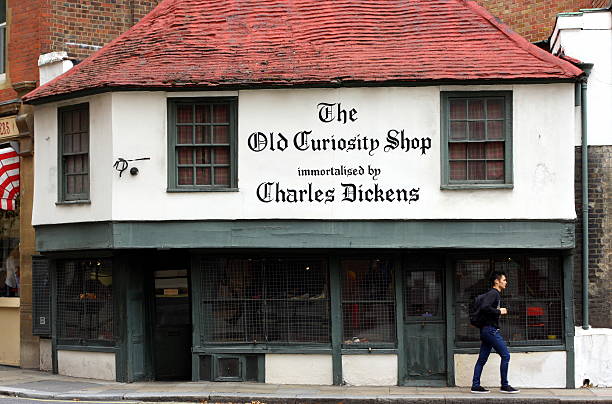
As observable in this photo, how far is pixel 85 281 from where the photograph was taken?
17125 mm

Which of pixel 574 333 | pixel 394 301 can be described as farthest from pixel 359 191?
pixel 574 333

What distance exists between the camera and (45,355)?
17781mm

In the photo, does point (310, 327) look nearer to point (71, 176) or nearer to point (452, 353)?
point (452, 353)

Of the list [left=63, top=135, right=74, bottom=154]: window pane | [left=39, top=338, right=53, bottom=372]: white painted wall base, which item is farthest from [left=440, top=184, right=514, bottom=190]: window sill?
[left=39, top=338, right=53, bottom=372]: white painted wall base

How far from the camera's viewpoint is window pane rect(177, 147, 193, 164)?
15.9m

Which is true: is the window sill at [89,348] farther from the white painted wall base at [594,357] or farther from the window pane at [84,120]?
the white painted wall base at [594,357]

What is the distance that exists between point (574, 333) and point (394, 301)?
2.90 m

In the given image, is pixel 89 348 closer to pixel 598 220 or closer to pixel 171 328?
pixel 171 328

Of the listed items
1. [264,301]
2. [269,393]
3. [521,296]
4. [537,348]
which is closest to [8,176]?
[264,301]

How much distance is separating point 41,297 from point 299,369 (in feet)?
17.3

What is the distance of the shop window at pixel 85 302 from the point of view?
1673 centimetres

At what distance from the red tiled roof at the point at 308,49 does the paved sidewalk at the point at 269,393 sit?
4.81 m

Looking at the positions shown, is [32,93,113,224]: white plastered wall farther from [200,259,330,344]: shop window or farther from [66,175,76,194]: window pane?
[200,259,330,344]: shop window

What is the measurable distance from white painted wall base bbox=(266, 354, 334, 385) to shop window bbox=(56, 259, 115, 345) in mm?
2839
